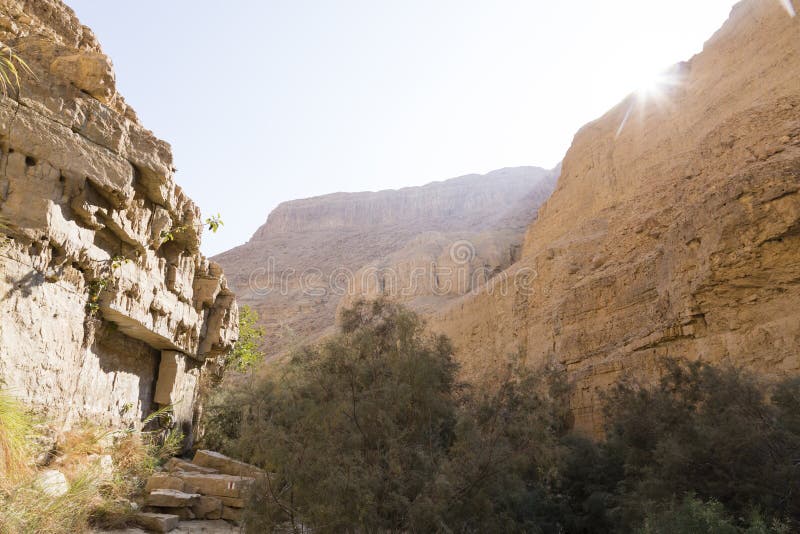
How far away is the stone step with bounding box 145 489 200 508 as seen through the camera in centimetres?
679

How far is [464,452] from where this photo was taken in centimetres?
593

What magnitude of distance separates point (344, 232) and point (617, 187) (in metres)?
48.9

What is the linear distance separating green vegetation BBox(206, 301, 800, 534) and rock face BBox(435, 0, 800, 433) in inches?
125

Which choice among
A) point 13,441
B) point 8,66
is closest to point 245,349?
point 8,66

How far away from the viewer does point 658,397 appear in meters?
8.48

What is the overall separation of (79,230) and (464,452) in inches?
220

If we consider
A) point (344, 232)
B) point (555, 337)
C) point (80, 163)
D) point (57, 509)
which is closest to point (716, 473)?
point (57, 509)

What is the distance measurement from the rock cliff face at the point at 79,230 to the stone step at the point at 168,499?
4.98 feet

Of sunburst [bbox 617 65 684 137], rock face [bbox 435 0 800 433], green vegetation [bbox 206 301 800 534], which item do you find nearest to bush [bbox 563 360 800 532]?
green vegetation [bbox 206 301 800 534]

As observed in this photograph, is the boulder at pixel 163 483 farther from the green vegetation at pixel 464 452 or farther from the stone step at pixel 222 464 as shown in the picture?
the green vegetation at pixel 464 452

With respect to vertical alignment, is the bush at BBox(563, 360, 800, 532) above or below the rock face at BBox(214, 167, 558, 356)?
below

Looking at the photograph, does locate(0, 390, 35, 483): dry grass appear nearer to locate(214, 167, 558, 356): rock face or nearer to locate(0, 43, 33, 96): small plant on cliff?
locate(0, 43, 33, 96): small plant on cliff

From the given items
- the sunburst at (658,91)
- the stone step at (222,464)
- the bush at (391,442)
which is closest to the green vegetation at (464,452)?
the bush at (391,442)

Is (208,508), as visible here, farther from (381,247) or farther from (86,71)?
(381,247)
